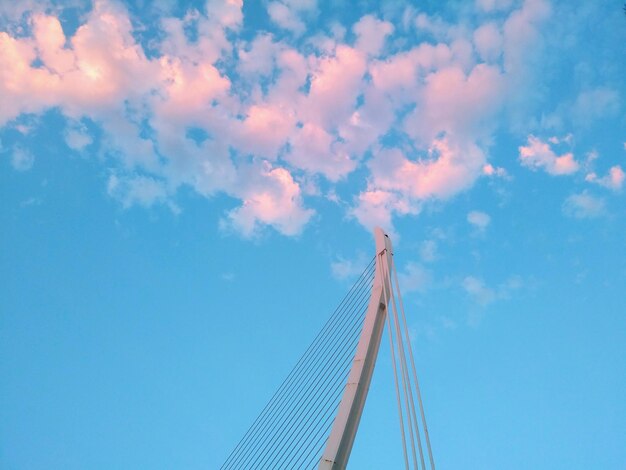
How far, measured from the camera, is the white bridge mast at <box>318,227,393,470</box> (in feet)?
36.2

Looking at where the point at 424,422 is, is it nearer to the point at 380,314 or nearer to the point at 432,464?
the point at 432,464

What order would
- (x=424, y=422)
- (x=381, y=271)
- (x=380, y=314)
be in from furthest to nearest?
(x=381, y=271)
(x=380, y=314)
(x=424, y=422)

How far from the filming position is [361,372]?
1210 cm

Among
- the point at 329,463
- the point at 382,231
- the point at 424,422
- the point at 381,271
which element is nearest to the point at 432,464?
the point at 424,422

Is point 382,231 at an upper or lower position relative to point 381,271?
upper

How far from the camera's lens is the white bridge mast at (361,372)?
11039 mm

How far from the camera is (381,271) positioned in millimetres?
14617

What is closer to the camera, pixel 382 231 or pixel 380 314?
pixel 380 314

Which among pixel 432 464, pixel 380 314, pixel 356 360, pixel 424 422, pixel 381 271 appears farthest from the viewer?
pixel 381 271

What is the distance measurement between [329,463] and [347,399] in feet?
4.85

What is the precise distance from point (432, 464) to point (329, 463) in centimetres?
220

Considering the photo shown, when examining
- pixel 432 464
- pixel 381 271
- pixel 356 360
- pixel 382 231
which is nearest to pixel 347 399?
pixel 356 360

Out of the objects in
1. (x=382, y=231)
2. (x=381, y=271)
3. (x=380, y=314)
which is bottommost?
(x=380, y=314)

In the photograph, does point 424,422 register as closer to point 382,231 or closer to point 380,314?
point 380,314
